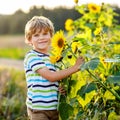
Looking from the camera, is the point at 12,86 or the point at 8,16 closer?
the point at 12,86

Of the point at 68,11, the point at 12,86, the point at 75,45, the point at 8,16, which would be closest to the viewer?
the point at 75,45

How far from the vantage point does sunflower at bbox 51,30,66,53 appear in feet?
9.97

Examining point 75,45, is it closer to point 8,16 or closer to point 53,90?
point 53,90

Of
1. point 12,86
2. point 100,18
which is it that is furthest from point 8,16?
point 100,18

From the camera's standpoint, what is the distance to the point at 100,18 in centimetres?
510

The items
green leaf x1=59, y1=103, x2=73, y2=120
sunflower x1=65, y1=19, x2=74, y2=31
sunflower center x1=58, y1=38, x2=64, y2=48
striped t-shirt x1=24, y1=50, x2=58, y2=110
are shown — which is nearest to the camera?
sunflower center x1=58, y1=38, x2=64, y2=48

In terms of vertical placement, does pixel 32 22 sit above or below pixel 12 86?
above

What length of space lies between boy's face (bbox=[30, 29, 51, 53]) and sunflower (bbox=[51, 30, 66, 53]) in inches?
17.0

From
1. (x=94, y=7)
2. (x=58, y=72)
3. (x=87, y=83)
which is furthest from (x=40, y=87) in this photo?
(x=94, y=7)

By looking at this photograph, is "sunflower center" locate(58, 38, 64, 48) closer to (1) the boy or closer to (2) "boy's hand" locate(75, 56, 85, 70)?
(2) "boy's hand" locate(75, 56, 85, 70)

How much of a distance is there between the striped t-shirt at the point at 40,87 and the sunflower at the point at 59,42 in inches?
15.5

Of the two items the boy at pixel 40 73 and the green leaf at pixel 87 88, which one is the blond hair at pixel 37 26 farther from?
the green leaf at pixel 87 88

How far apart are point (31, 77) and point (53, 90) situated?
0.18 metres

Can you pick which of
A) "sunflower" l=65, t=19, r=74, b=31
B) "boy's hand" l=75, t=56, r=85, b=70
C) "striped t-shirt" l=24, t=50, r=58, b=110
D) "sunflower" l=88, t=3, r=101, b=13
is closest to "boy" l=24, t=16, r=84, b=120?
"striped t-shirt" l=24, t=50, r=58, b=110
